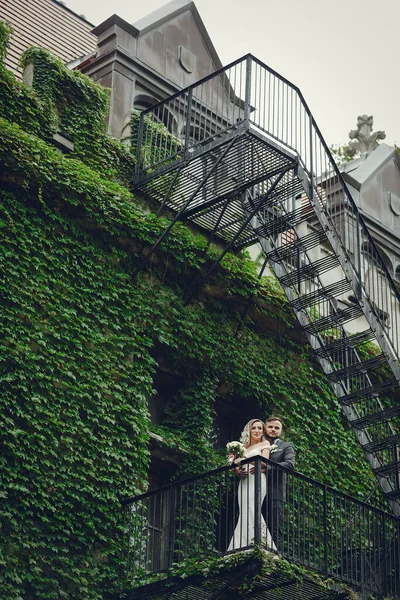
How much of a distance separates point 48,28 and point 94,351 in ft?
31.7

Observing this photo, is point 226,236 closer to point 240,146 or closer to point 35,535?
point 240,146

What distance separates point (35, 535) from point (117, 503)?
1.44 m

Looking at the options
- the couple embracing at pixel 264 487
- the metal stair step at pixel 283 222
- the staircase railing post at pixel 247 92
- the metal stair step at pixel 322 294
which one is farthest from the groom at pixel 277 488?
the staircase railing post at pixel 247 92

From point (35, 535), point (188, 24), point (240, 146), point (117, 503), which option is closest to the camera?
point (35, 535)

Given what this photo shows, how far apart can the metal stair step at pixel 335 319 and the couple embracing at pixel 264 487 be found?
224 cm

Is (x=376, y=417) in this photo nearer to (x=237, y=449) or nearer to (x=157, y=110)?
(x=237, y=449)

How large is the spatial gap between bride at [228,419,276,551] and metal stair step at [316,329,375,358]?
2.17 metres

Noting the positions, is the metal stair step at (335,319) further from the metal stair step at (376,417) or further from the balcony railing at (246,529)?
the balcony railing at (246,529)

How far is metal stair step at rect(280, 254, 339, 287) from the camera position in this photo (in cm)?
1856

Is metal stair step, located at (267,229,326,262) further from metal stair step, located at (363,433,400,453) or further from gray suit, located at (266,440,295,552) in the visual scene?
gray suit, located at (266,440,295,552)

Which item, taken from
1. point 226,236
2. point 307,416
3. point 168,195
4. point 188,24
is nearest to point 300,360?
point 307,416

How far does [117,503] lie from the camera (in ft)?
53.8

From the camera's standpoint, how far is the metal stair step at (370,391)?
1775 centimetres

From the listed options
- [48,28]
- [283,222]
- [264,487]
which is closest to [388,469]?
[264,487]
